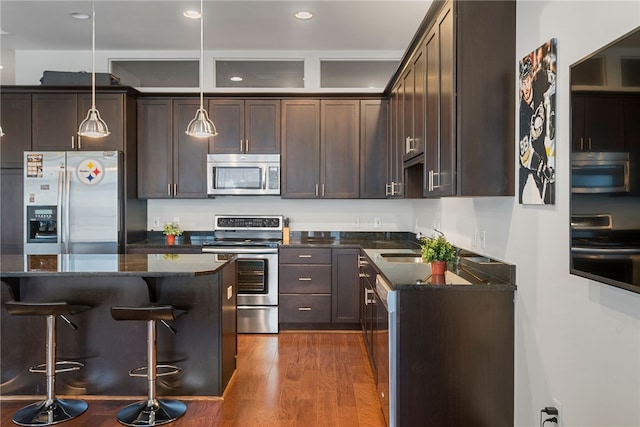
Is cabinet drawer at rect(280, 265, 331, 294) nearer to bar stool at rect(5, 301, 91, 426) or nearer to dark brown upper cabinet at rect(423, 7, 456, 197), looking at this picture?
dark brown upper cabinet at rect(423, 7, 456, 197)

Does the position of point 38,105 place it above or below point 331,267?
above

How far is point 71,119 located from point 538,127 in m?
4.48

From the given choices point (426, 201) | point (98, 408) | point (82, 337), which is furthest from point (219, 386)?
point (426, 201)

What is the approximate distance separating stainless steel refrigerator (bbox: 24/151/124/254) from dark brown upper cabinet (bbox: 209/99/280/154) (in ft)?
3.97

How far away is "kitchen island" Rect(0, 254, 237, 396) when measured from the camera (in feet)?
10.3

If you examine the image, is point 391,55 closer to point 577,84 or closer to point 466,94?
point 466,94

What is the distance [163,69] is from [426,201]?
3330 mm

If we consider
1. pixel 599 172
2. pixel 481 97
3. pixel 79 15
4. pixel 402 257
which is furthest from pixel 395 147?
pixel 79 15

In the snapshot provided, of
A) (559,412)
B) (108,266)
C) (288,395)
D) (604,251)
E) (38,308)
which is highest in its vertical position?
(604,251)

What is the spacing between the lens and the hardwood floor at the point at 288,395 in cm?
285

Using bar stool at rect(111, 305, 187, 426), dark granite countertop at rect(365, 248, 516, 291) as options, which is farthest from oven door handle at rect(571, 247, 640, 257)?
bar stool at rect(111, 305, 187, 426)

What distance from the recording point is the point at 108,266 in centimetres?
299

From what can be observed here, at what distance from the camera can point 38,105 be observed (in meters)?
4.77

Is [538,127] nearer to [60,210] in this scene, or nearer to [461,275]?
[461,275]
